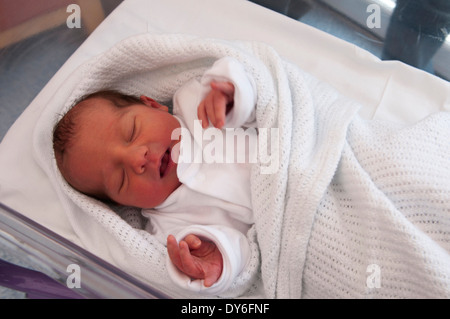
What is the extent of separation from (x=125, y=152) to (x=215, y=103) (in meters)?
0.19

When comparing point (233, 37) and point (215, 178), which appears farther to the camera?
point (233, 37)

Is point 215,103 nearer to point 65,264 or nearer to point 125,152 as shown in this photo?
point 125,152

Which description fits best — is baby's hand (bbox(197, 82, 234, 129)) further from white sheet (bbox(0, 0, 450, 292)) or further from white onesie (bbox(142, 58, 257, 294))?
white sheet (bbox(0, 0, 450, 292))

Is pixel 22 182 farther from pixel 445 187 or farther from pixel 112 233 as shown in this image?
pixel 445 187

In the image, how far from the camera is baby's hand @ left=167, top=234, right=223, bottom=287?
0.74 meters

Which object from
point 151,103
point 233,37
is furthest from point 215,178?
point 233,37

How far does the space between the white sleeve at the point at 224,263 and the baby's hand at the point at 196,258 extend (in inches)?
0.5

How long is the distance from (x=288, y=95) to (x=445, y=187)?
1.06ft

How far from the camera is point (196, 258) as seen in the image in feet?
2.56

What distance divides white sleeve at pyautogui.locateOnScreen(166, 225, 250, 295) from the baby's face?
4.5 inches

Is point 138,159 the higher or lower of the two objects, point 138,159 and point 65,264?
the higher

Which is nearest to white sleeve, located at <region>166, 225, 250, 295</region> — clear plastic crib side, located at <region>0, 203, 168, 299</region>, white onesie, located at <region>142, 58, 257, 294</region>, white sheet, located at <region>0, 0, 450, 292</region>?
white onesie, located at <region>142, 58, 257, 294</region>

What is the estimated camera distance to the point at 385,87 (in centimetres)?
111

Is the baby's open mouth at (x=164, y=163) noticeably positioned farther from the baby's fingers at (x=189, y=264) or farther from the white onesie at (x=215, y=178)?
the baby's fingers at (x=189, y=264)
